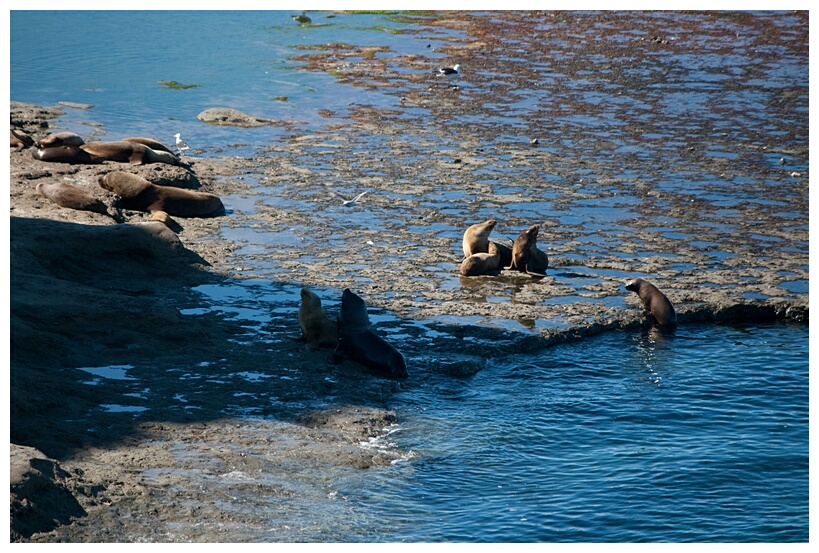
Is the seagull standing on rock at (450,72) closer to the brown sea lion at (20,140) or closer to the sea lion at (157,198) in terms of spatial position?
the brown sea lion at (20,140)

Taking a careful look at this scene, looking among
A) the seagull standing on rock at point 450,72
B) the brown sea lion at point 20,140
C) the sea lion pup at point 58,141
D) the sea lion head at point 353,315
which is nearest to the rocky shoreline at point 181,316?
the sea lion pup at point 58,141

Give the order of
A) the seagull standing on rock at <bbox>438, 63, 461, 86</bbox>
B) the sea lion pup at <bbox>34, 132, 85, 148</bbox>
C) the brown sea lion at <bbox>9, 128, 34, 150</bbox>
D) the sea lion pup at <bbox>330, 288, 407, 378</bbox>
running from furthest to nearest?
the seagull standing on rock at <bbox>438, 63, 461, 86</bbox>
the brown sea lion at <bbox>9, 128, 34, 150</bbox>
the sea lion pup at <bbox>34, 132, 85, 148</bbox>
the sea lion pup at <bbox>330, 288, 407, 378</bbox>

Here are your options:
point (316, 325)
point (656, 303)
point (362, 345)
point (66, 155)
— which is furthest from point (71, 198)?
point (656, 303)

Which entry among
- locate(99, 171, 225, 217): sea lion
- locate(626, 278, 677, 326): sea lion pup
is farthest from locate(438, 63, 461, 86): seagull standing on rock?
locate(626, 278, 677, 326): sea lion pup

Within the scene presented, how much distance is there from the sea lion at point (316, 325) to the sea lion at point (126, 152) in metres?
7.57

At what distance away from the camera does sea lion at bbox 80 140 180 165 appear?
16297mm

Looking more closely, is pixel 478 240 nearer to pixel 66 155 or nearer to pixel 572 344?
pixel 572 344

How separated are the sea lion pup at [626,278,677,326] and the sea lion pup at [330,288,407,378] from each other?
2992mm

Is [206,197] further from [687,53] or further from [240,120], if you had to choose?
[687,53]

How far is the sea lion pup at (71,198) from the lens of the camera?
13544mm

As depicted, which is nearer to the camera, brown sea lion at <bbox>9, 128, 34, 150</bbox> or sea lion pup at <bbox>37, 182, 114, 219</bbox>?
sea lion pup at <bbox>37, 182, 114, 219</bbox>

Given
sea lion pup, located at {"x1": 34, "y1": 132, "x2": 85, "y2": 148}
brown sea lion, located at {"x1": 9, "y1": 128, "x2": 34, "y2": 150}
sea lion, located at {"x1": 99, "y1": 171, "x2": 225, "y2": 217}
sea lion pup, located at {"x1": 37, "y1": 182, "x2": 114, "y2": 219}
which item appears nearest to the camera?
sea lion pup, located at {"x1": 37, "y1": 182, "x2": 114, "y2": 219}

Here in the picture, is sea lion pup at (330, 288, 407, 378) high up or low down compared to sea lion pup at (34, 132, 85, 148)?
down

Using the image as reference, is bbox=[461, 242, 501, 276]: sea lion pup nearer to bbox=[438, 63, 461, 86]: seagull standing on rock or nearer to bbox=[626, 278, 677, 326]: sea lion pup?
bbox=[626, 278, 677, 326]: sea lion pup
